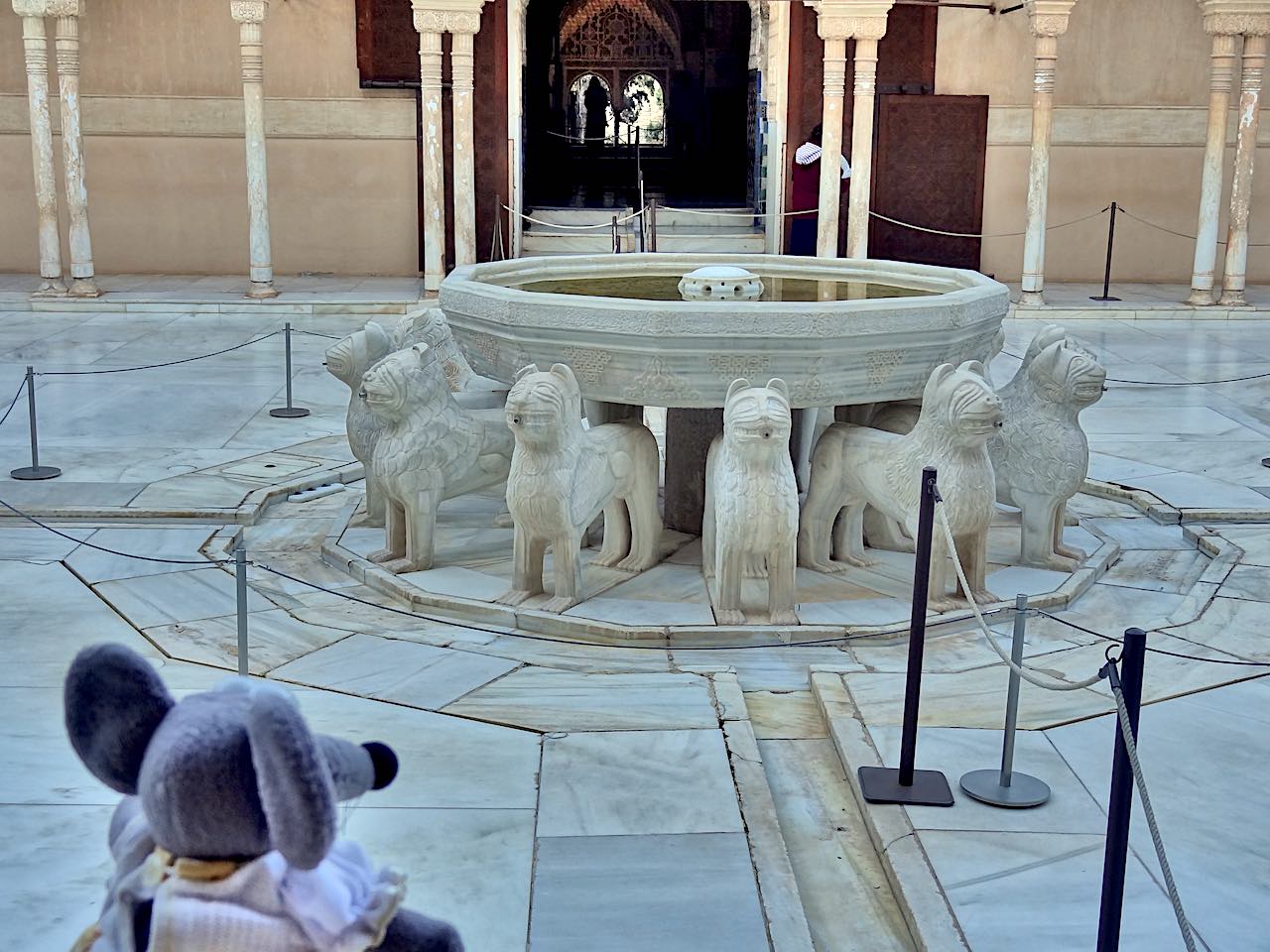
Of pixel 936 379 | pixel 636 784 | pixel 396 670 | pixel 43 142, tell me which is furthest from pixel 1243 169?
pixel 636 784

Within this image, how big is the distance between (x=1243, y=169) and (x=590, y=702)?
36.8 ft

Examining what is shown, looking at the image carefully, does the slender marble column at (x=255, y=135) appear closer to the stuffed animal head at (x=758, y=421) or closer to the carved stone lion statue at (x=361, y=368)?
the carved stone lion statue at (x=361, y=368)

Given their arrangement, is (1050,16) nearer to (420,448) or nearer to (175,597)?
(420,448)

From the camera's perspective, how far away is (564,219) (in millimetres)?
15727

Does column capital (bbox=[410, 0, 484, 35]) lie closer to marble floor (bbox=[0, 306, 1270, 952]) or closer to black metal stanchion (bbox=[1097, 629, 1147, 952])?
marble floor (bbox=[0, 306, 1270, 952])

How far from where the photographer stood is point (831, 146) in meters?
13.7

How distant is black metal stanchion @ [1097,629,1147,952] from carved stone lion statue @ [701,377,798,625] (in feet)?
7.70

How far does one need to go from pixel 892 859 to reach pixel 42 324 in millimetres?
10758

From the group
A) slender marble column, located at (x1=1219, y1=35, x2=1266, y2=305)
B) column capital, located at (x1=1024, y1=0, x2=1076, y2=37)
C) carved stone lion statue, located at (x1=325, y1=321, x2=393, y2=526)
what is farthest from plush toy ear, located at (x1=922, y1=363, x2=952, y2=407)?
slender marble column, located at (x1=1219, y1=35, x2=1266, y2=305)

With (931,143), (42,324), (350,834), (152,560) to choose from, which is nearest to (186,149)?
(42,324)

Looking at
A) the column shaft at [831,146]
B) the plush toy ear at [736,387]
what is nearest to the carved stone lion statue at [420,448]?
the plush toy ear at [736,387]

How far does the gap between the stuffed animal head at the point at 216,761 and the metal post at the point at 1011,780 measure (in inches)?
85.1

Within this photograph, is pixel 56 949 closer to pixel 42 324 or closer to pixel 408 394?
pixel 408 394

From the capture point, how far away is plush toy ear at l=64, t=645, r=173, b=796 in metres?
2.01
